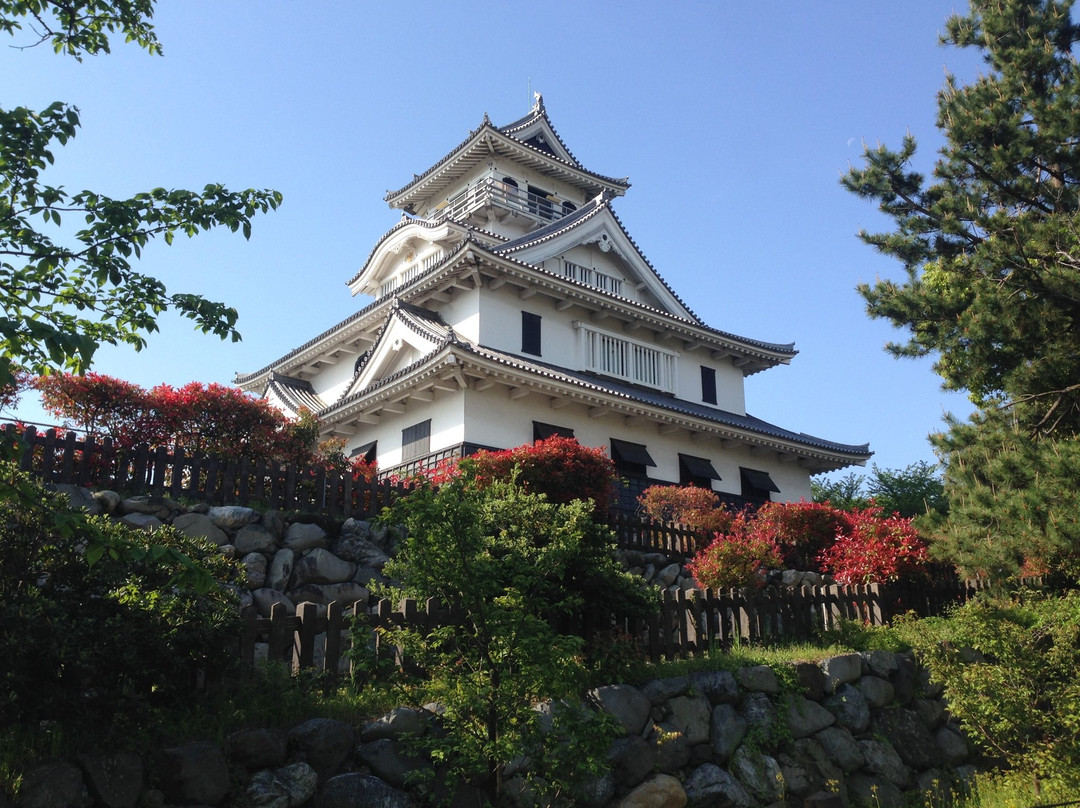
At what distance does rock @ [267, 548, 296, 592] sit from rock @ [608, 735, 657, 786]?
5.38 m

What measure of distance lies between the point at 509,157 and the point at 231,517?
25.1 m

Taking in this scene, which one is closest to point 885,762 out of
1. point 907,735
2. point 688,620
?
point 907,735

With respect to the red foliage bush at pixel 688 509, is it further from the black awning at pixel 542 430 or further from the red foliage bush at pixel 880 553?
the black awning at pixel 542 430

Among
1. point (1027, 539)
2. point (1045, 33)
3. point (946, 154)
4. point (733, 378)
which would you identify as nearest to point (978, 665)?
point (1027, 539)

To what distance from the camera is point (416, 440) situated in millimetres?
21516

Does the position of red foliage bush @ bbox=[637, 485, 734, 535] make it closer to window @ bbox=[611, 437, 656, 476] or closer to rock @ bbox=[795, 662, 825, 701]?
window @ bbox=[611, 437, 656, 476]

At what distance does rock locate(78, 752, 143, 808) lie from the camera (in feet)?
19.6

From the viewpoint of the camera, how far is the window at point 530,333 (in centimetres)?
2342

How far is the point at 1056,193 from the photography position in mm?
16203

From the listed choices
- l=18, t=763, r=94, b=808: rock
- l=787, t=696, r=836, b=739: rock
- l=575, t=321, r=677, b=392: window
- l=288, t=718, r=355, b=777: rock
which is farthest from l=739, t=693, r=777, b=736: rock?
l=575, t=321, r=677, b=392: window

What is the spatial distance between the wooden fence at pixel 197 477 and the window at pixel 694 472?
8.67 metres

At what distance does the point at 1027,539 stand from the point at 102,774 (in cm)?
1193

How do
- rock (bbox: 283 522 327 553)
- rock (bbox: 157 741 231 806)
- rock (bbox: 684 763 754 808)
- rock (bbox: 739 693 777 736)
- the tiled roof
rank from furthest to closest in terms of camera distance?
the tiled roof → rock (bbox: 283 522 327 553) → rock (bbox: 739 693 777 736) → rock (bbox: 684 763 754 808) → rock (bbox: 157 741 231 806)

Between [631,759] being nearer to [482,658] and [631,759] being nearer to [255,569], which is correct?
[482,658]
